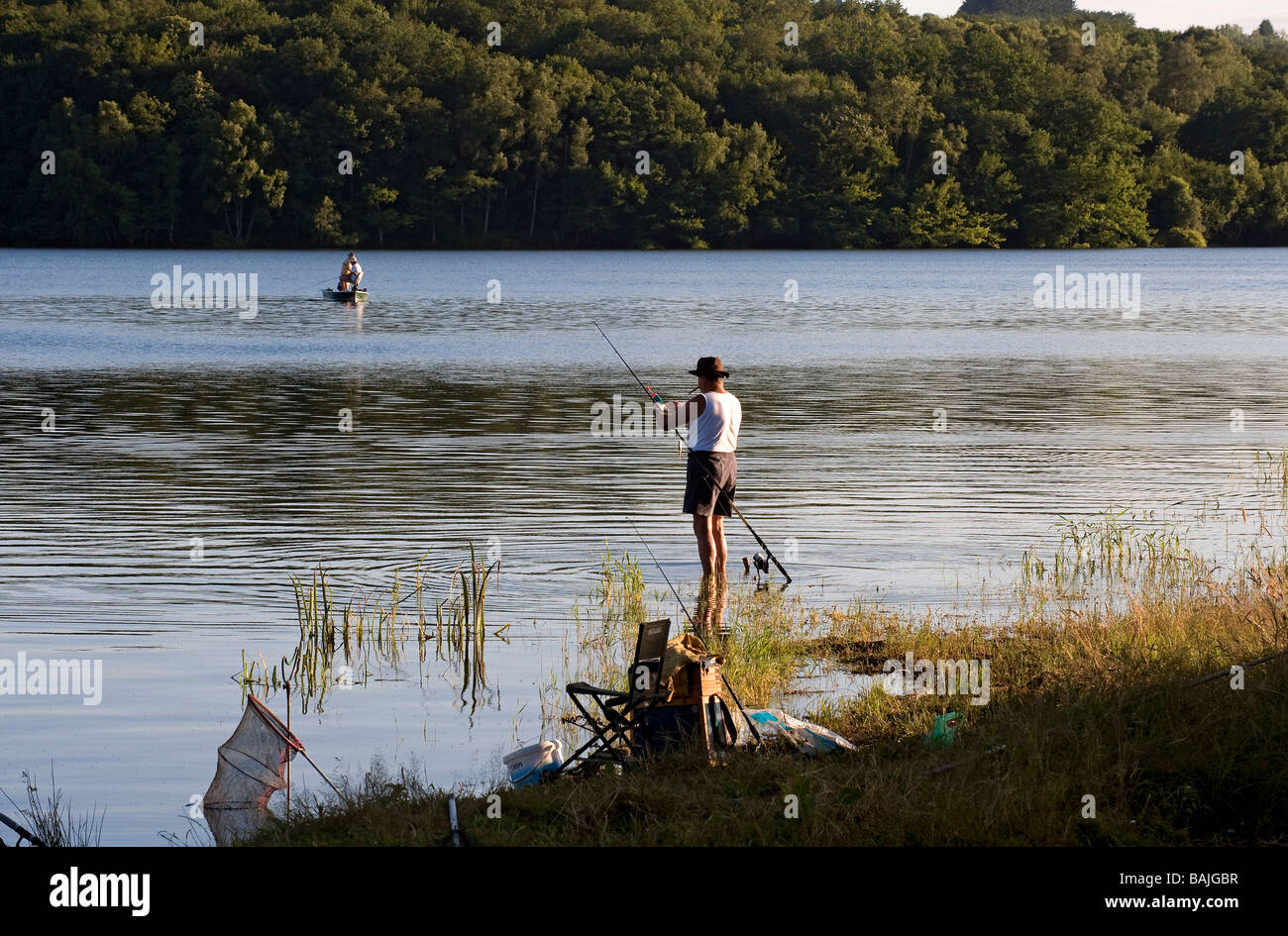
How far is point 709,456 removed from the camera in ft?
45.2

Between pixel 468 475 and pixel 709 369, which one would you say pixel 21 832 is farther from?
pixel 468 475

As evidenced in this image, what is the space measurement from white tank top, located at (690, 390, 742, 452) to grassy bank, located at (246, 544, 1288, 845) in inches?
136

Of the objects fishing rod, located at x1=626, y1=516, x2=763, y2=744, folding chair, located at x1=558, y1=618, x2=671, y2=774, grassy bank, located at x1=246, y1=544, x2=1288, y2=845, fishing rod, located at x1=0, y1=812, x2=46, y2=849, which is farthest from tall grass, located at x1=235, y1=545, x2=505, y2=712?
fishing rod, located at x1=0, y1=812, x2=46, y2=849

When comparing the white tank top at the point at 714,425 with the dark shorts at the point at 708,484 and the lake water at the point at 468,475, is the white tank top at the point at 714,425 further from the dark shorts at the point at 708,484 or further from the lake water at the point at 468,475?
the lake water at the point at 468,475

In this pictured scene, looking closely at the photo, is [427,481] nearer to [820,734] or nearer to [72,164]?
[820,734]

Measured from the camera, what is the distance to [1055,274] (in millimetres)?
95438

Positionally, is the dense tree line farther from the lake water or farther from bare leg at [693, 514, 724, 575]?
bare leg at [693, 514, 724, 575]

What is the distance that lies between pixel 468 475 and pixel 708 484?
24.5ft

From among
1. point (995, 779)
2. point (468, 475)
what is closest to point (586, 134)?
point (468, 475)

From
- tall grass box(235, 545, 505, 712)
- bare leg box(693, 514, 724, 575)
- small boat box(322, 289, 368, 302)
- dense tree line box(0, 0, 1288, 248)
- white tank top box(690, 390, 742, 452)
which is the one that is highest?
dense tree line box(0, 0, 1288, 248)

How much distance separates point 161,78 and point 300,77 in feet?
31.0

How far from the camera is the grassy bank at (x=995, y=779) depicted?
7094 mm

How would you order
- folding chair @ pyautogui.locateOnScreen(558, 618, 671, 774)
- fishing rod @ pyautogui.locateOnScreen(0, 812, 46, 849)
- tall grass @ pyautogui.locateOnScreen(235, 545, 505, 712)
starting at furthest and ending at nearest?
tall grass @ pyautogui.locateOnScreen(235, 545, 505, 712) < folding chair @ pyautogui.locateOnScreen(558, 618, 671, 774) < fishing rod @ pyautogui.locateOnScreen(0, 812, 46, 849)

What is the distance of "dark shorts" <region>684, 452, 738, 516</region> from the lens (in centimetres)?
1368
